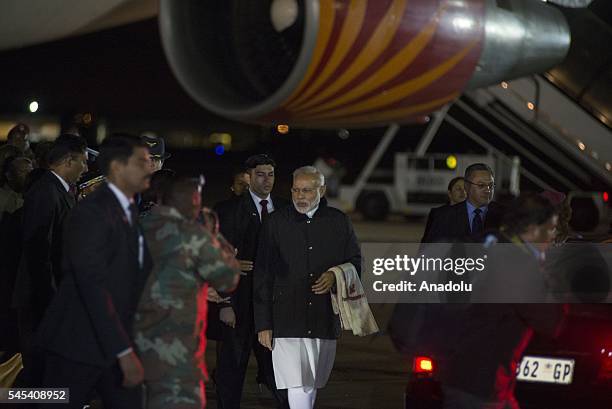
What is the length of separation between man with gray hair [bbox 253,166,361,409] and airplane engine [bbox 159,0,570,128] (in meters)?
1.24

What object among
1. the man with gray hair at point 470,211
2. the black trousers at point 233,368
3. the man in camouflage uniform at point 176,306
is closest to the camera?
the man in camouflage uniform at point 176,306

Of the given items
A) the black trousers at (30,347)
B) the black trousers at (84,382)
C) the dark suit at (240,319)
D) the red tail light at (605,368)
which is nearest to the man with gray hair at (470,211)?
the dark suit at (240,319)

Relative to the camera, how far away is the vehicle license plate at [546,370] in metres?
5.48

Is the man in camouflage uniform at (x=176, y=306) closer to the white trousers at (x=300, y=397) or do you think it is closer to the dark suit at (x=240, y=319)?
the white trousers at (x=300, y=397)

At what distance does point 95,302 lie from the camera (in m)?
4.24

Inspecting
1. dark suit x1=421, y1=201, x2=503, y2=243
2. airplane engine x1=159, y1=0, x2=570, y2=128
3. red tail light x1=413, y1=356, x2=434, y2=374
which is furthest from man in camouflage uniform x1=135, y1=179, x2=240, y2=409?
dark suit x1=421, y1=201, x2=503, y2=243

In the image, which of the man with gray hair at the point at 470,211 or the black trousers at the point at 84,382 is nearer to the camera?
the black trousers at the point at 84,382

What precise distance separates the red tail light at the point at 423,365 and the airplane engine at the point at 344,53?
1.32m

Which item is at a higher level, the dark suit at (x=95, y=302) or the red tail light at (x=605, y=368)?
the dark suit at (x=95, y=302)

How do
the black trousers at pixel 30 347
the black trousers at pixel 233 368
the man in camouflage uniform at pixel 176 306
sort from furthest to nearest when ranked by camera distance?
the black trousers at pixel 233 368
the black trousers at pixel 30 347
the man in camouflage uniform at pixel 176 306

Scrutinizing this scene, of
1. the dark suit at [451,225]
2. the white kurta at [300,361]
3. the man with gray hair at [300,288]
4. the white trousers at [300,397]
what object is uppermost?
the dark suit at [451,225]

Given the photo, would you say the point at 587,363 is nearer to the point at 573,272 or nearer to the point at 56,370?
the point at 573,272

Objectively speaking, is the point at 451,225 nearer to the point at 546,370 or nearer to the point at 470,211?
the point at 470,211

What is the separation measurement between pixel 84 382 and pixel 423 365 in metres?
1.83
